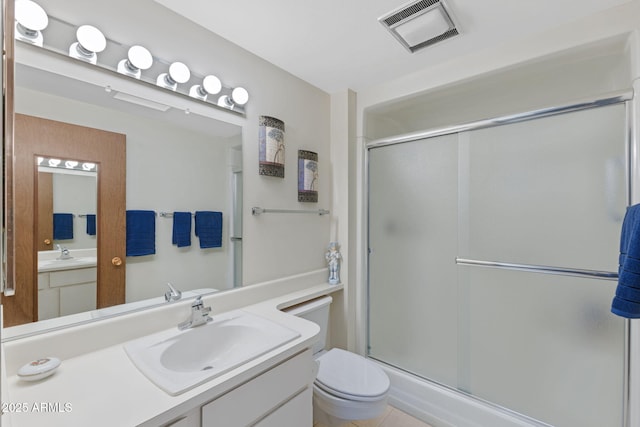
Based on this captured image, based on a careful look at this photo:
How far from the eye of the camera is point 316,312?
1.81 m

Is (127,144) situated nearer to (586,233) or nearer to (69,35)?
(69,35)

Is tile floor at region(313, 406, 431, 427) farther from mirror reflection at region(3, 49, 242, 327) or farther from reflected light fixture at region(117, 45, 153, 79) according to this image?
reflected light fixture at region(117, 45, 153, 79)

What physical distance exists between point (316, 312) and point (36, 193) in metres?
1.46

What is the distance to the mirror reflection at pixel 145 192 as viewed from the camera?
1.03 m

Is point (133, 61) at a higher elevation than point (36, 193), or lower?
higher

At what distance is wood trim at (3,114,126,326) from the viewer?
975 mm

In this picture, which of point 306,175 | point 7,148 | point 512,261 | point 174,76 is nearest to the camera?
point 7,148

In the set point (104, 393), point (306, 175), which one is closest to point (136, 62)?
point (306, 175)

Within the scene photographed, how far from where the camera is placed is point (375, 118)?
2361mm

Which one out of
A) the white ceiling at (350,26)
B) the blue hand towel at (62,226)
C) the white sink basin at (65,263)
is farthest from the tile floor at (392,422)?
the white ceiling at (350,26)

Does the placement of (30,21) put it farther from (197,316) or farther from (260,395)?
(260,395)

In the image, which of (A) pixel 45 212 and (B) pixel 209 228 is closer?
(A) pixel 45 212

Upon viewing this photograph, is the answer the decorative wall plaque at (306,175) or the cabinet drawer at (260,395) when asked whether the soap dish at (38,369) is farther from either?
the decorative wall plaque at (306,175)

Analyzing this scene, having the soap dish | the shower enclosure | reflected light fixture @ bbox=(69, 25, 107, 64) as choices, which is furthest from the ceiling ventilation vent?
the soap dish
